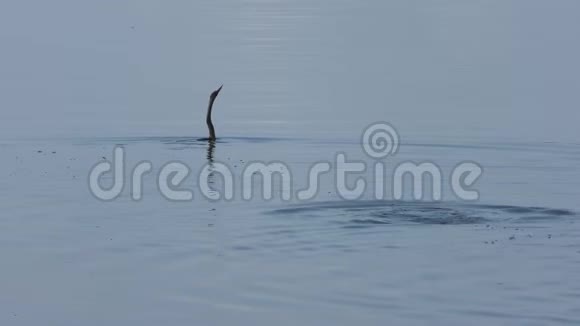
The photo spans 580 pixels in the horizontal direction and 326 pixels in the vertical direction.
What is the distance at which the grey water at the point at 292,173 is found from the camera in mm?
13867

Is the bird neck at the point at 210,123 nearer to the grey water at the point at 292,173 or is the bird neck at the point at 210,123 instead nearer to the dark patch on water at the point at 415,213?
the grey water at the point at 292,173

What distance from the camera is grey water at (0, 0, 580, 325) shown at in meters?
13.9

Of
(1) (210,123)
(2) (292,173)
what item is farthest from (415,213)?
(1) (210,123)

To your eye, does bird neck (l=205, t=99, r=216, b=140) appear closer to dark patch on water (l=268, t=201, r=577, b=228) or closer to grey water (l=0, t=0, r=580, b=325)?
grey water (l=0, t=0, r=580, b=325)

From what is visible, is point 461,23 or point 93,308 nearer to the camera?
point 93,308

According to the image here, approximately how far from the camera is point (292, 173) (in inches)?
869

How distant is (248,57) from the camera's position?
39.7 meters

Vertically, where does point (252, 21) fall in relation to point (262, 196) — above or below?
above

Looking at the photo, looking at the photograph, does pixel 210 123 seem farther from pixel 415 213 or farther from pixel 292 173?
pixel 415 213

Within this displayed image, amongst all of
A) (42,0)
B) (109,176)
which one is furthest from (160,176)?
(42,0)

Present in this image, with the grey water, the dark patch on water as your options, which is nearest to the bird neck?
the grey water

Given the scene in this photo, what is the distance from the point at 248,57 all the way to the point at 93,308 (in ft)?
87.4

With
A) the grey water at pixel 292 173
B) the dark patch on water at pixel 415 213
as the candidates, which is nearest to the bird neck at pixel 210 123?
the grey water at pixel 292 173

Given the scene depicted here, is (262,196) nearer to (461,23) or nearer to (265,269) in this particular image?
(265,269)
